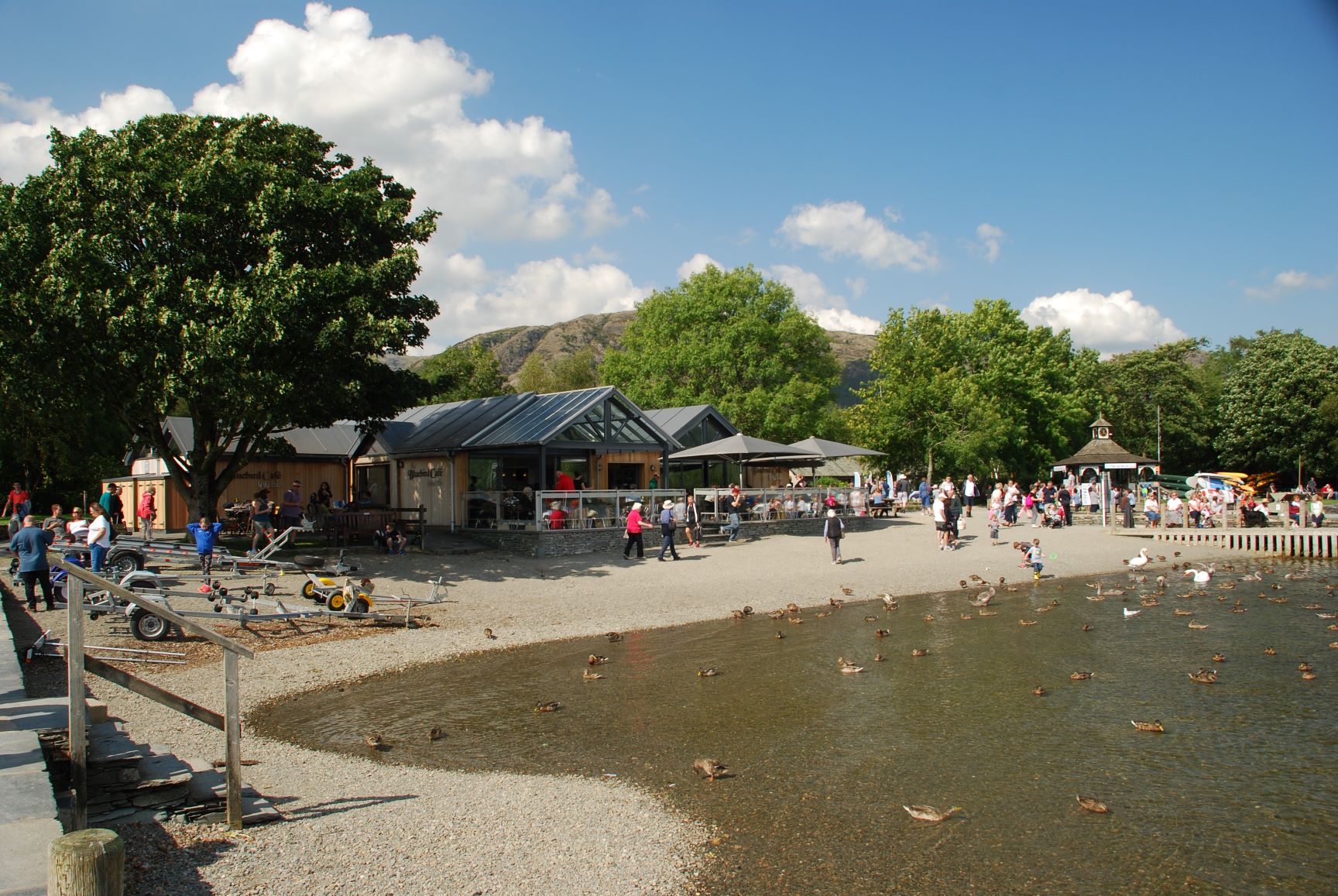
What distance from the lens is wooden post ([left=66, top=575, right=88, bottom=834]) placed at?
245 inches

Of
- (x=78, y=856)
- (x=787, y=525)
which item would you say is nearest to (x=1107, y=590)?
(x=787, y=525)

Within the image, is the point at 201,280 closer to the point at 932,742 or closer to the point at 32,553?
the point at 32,553

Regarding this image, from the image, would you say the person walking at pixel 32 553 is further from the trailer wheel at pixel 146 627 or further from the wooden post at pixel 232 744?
the wooden post at pixel 232 744

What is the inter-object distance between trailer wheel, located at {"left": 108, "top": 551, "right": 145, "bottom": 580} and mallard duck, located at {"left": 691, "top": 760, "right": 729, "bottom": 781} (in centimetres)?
1234

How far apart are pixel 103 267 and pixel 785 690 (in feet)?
52.7

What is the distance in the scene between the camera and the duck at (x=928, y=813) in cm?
746

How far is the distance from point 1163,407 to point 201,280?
239 ft

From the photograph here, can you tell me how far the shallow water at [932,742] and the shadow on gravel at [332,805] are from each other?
3.93 feet

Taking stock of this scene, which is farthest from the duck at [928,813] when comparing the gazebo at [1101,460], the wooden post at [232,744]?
the gazebo at [1101,460]

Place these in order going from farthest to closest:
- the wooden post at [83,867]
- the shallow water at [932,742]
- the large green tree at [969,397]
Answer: the large green tree at [969,397] < the shallow water at [932,742] < the wooden post at [83,867]

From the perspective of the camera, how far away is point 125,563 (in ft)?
55.6

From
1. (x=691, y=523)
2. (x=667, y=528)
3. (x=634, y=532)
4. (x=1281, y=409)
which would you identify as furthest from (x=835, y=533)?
(x=1281, y=409)

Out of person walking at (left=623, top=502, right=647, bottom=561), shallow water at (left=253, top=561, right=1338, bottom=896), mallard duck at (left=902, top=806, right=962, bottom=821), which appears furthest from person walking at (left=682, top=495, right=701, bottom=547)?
mallard duck at (left=902, top=806, right=962, bottom=821)

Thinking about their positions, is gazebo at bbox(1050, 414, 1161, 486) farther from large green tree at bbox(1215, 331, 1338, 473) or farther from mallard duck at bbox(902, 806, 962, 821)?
mallard duck at bbox(902, 806, 962, 821)
